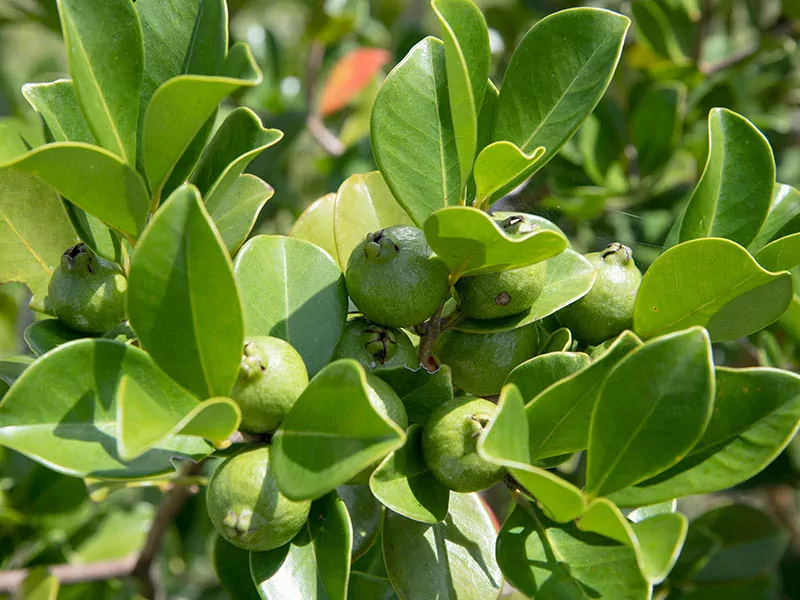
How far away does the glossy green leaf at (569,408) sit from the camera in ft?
2.66

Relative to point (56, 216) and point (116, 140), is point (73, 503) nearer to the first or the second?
point (56, 216)

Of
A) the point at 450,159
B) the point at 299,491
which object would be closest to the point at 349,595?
the point at 299,491

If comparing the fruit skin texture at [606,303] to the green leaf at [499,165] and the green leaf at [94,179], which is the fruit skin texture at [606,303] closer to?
the green leaf at [499,165]

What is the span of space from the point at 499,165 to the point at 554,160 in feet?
4.22

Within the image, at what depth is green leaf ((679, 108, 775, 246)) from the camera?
1053mm

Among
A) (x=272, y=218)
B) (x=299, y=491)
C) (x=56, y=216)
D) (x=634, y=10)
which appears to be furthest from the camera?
(x=272, y=218)

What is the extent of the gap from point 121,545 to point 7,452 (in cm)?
37

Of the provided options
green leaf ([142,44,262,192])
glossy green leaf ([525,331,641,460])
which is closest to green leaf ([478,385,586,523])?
glossy green leaf ([525,331,641,460])

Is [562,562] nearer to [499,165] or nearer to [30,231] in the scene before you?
[499,165]

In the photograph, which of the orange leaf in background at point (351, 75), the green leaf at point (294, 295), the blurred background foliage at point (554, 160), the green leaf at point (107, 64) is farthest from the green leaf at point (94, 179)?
the orange leaf in background at point (351, 75)

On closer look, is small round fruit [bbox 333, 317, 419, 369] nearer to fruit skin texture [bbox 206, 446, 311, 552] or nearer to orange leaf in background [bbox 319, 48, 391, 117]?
fruit skin texture [bbox 206, 446, 311, 552]

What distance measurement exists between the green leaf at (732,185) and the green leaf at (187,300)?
2.10ft

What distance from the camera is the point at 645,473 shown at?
0.80 m

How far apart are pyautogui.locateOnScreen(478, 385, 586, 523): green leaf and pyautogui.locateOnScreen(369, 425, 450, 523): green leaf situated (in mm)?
137
